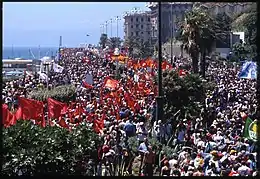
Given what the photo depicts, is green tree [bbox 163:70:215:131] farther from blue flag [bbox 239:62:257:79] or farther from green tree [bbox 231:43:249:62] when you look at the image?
green tree [bbox 231:43:249:62]

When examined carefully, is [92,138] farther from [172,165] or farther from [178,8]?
[178,8]

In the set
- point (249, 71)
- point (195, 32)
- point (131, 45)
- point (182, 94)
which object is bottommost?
point (131, 45)

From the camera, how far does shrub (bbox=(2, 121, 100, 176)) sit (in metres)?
12.8

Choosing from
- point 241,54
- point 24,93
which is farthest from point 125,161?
point 241,54

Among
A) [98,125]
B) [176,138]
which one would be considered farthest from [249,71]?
[98,125]

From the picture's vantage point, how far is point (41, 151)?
42.6 feet

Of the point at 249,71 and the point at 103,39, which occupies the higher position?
the point at 249,71

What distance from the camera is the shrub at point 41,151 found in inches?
503

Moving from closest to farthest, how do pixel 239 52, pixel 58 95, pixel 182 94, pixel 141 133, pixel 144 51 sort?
pixel 141 133
pixel 182 94
pixel 58 95
pixel 239 52
pixel 144 51

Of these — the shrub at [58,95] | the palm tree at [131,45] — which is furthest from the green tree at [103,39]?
the shrub at [58,95]

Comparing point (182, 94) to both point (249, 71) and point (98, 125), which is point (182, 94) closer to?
point (249, 71)

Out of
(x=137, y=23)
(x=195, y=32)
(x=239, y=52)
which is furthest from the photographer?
(x=137, y=23)

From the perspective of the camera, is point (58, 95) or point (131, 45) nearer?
point (58, 95)

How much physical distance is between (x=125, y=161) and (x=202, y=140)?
2.69 meters
